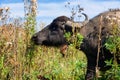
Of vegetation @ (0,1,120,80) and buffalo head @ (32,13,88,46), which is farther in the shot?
buffalo head @ (32,13,88,46)

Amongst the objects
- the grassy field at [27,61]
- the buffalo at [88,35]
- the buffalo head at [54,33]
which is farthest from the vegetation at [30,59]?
the buffalo head at [54,33]

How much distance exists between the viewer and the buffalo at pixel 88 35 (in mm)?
8086

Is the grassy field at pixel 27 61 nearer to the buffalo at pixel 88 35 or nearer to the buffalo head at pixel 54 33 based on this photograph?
the buffalo at pixel 88 35

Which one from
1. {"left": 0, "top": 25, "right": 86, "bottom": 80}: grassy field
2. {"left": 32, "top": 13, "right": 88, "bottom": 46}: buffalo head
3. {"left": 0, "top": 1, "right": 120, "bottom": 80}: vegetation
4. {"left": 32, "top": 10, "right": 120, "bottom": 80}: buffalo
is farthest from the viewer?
{"left": 32, "top": 13, "right": 88, "bottom": 46}: buffalo head

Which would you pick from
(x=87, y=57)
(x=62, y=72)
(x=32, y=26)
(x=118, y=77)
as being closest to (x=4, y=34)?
(x=32, y=26)

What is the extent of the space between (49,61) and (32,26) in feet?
5.29

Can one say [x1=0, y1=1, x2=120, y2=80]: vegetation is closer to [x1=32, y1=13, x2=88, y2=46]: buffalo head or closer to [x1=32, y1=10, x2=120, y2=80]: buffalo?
[x1=32, y1=10, x2=120, y2=80]: buffalo

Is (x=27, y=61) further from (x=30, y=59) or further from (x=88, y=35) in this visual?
(x=88, y=35)

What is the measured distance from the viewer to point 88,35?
9047mm

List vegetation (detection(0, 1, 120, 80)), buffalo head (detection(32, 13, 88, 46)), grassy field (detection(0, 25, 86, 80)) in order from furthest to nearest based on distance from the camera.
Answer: buffalo head (detection(32, 13, 88, 46)) → grassy field (detection(0, 25, 86, 80)) → vegetation (detection(0, 1, 120, 80))

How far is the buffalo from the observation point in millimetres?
8086

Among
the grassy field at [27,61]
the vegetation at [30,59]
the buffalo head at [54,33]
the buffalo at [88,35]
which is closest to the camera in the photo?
the vegetation at [30,59]

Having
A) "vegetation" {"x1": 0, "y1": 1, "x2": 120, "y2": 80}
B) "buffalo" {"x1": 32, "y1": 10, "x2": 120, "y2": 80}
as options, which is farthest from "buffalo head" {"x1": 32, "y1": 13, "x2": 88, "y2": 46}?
"vegetation" {"x1": 0, "y1": 1, "x2": 120, "y2": 80}

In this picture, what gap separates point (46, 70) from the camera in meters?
7.38
